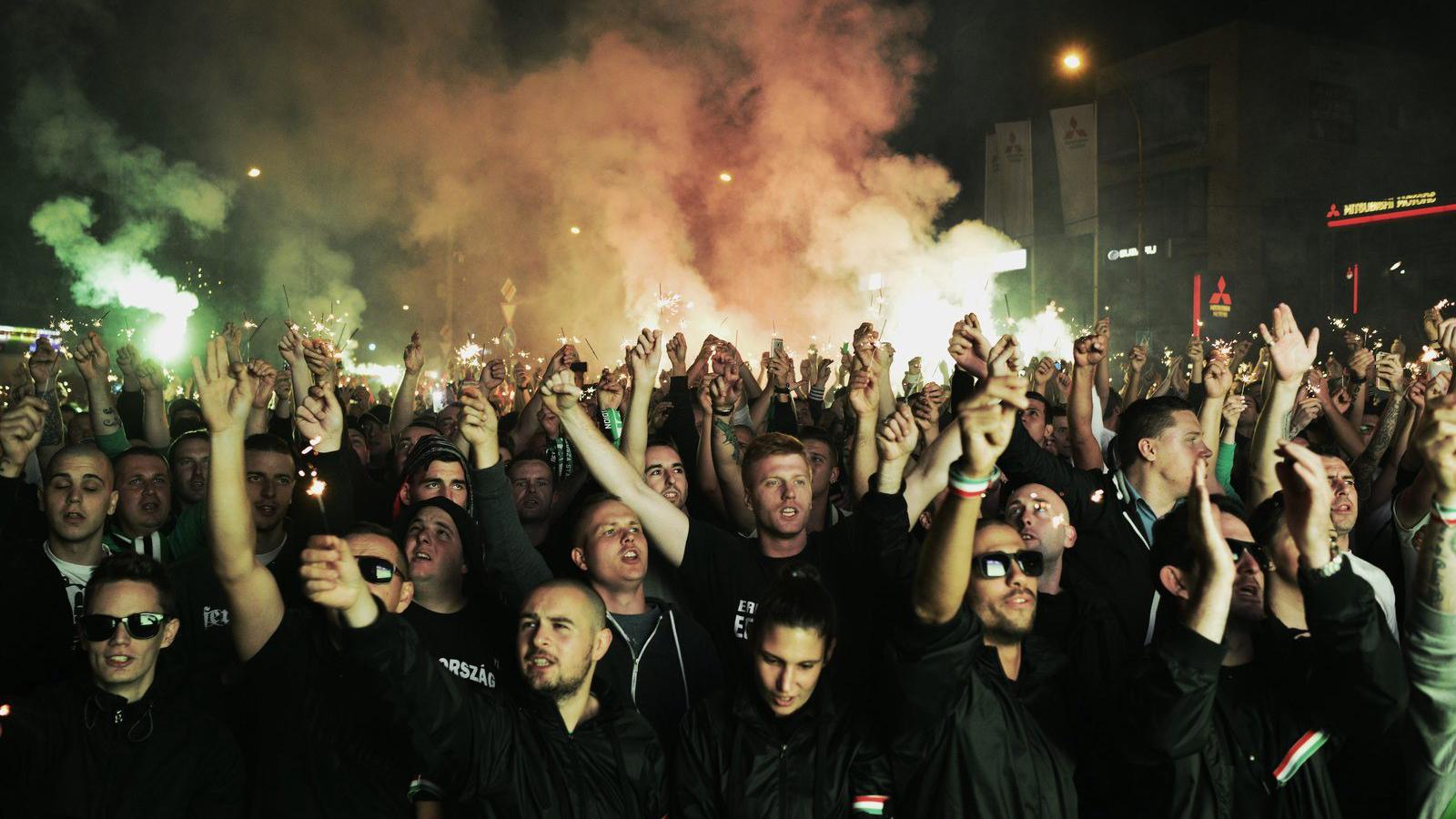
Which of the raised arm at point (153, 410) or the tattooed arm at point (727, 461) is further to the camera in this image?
the raised arm at point (153, 410)

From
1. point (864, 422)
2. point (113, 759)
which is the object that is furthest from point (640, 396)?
point (113, 759)

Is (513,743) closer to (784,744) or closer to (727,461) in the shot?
(784,744)

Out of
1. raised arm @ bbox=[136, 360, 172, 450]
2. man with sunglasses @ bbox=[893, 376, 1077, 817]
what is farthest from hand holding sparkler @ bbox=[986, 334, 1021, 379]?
raised arm @ bbox=[136, 360, 172, 450]

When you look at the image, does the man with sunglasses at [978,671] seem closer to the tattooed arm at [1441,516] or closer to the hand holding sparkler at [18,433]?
the tattooed arm at [1441,516]

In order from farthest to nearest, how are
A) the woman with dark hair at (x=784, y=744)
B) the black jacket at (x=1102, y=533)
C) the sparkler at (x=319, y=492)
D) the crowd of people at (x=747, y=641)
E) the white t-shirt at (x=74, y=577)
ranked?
the black jacket at (x=1102, y=533)
the white t-shirt at (x=74, y=577)
the sparkler at (x=319, y=492)
the woman with dark hair at (x=784, y=744)
the crowd of people at (x=747, y=641)

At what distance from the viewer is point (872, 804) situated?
3307 millimetres

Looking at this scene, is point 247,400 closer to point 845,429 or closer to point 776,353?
point 845,429

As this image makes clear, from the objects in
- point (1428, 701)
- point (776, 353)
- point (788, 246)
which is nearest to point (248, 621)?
point (1428, 701)

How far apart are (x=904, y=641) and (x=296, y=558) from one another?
10.0ft

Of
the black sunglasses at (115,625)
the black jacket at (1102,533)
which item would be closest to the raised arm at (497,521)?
the black sunglasses at (115,625)

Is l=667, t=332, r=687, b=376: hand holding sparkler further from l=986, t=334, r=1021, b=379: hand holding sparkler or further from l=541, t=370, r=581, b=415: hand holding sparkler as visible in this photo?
l=986, t=334, r=1021, b=379: hand holding sparkler

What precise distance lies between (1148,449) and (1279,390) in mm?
665

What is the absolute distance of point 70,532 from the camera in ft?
14.9

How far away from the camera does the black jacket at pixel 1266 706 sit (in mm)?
2936
